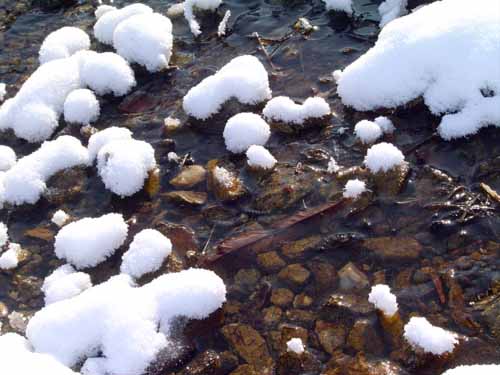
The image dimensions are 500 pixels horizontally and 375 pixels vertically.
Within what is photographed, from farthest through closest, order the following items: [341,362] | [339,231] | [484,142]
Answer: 1. [484,142]
2. [339,231]
3. [341,362]

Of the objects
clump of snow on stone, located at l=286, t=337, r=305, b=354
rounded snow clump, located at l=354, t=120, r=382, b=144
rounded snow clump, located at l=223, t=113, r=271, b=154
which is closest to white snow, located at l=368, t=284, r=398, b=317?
clump of snow on stone, located at l=286, t=337, r=305, b=354

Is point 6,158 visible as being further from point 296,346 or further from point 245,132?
point 296,346

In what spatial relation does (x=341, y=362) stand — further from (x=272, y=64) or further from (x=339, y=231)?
(x=272, y=64)

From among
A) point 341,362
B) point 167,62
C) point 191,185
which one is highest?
point 167,62

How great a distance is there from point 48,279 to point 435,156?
276 centimetres

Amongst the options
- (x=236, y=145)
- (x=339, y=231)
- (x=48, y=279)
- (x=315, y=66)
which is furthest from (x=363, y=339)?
(x=315, y=66)

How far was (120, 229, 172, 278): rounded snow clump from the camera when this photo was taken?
3303mm

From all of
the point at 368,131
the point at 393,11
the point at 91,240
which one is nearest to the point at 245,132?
the point at 368,131

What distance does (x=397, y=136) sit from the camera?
12.7ft

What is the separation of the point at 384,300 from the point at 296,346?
0.55m

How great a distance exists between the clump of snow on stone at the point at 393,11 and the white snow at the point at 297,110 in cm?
141

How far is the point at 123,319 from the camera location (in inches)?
114

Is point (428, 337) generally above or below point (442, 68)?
below

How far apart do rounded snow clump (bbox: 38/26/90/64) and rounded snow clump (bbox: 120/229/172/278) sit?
279cm
